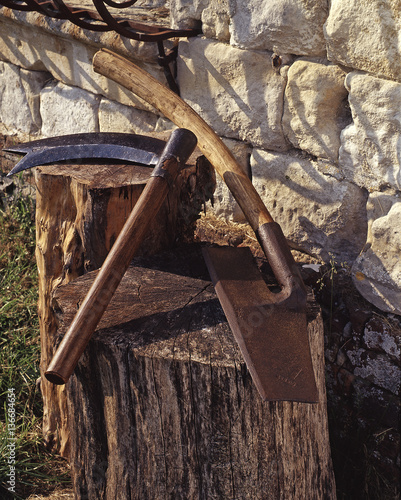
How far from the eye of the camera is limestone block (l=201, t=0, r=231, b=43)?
249 centimetres

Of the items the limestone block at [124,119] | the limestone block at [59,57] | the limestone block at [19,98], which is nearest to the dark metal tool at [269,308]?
the limestone block at [124,119]

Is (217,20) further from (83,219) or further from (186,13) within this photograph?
(83,219)

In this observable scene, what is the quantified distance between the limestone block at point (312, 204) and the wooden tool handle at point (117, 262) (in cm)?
70

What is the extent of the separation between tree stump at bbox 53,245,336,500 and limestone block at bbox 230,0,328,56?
107 centimetres

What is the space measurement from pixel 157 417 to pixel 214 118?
1.54m

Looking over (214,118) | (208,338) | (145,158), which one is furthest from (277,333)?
(214,118)

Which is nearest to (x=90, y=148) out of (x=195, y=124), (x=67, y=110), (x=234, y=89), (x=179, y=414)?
(x=195, y=124)

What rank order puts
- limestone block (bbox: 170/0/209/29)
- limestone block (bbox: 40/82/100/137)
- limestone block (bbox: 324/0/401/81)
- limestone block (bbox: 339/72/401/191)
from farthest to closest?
limestone block (bbox: 40/82/100/137) → limestone block (bbox: 170/0/209/29) → limestone block (bbox: 339/72/401/191) → limestone block (bbox: 324/0/401/81)

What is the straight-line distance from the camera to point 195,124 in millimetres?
2234

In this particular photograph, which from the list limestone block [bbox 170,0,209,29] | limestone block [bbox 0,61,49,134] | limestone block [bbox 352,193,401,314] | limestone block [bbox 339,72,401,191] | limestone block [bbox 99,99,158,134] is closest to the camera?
limestone block [bbox 339,72,401,191]

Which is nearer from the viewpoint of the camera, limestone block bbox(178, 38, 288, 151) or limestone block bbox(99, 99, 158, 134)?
limestone block bbox(178, 38, 288, 151)

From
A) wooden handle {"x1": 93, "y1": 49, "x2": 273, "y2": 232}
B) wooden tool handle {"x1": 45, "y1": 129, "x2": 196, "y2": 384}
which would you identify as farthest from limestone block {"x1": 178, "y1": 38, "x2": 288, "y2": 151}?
wooden tool handle {"x1": 45, "y1": 129, "x2": 196, "y2": 384}

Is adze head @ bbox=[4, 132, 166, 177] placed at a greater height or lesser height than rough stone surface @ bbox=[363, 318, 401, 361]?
greater

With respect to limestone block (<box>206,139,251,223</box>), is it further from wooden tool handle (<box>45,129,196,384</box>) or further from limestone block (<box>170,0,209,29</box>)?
wooden tool handle (<box>45,129,196,384</box>)
